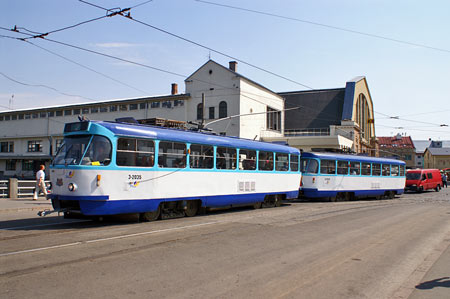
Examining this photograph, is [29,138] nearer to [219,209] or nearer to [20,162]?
[20,162]

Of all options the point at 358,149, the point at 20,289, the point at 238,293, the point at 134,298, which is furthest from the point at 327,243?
the point at 358,149

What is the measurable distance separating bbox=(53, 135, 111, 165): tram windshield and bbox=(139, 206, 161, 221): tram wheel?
2340mm

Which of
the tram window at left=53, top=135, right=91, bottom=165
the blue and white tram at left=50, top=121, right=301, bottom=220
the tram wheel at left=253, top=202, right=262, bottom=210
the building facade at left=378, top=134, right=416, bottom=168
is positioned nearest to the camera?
the blue and white tram at left=50, top=121, right=301, bottom=220

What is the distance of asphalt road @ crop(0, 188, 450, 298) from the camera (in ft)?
19.4

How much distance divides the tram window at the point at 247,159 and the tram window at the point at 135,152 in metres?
4.90

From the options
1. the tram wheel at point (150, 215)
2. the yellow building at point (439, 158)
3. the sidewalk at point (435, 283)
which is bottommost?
the sidewalk at point (435, 283)

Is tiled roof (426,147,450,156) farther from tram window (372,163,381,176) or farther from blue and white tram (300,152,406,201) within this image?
tram window (372,163,381,176)

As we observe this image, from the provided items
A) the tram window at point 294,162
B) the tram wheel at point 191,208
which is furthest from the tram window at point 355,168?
the tram wheel at point 191,208

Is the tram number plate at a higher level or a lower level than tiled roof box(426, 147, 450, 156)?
lower

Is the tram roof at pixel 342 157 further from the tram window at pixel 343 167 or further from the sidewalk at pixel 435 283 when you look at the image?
the sidewalk at pixel 435 283

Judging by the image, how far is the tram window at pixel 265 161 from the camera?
18.0 meters

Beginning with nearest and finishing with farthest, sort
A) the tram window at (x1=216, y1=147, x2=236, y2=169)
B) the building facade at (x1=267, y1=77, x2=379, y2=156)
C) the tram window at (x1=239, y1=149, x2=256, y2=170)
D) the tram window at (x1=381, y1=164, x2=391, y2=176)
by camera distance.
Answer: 1. the tram window at (x1=216, y1=147, x2=236, y2=169)
2. the tram window at (x1=239, y1=149, x2=256, y2=170)
3. the tram window at (x1=381, y1=164, x2=391, y2=176)
4. the building facade at (x1=267, y1=77, x2=379, y2=156)

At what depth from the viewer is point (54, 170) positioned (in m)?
11.8

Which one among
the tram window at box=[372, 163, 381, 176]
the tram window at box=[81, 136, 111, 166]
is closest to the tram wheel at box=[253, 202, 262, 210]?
the tram window at box=[81, 136, 111, 166]
